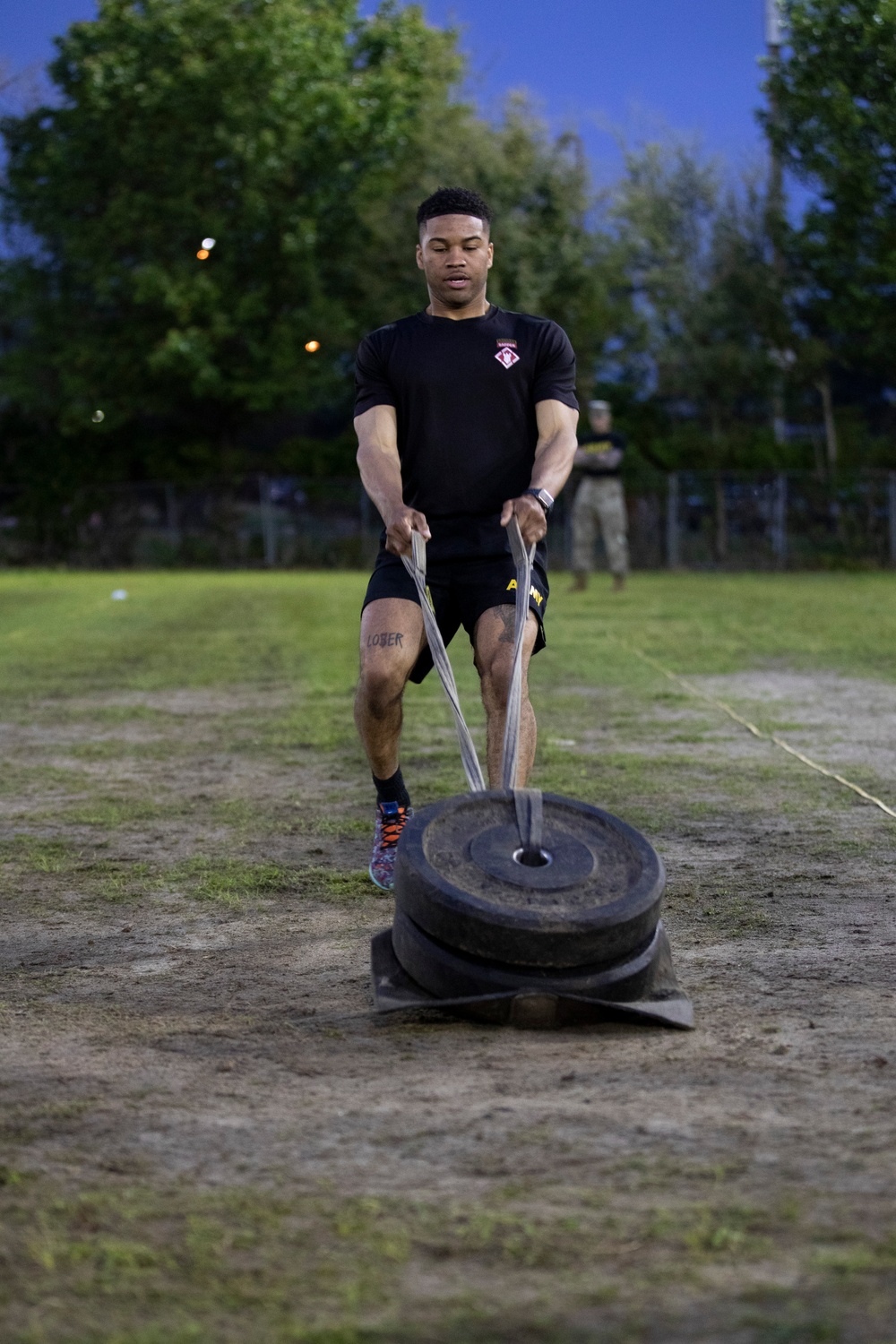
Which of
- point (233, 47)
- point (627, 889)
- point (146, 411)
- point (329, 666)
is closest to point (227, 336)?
point (146, 411)

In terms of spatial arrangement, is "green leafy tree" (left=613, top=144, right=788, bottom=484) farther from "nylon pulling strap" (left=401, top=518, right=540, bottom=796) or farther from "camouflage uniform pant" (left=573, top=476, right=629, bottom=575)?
"nylon pulling strap" (left=401, top=518, right=540, bottom=796)

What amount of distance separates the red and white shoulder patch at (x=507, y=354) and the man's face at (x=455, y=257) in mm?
178

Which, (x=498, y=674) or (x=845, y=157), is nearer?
(x=498, y=674)

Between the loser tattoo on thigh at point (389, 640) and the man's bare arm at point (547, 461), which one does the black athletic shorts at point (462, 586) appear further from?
the man's bare arm at point (547, 461)

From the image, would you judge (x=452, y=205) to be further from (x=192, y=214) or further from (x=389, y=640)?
(x=192, y=214)

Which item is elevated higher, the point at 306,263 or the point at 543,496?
the point at 306,263

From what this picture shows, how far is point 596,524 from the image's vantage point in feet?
70.2

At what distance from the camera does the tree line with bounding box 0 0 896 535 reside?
33.5 m

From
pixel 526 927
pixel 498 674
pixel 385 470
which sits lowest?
pixel 526 927

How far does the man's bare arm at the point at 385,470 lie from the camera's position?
459 centimetres

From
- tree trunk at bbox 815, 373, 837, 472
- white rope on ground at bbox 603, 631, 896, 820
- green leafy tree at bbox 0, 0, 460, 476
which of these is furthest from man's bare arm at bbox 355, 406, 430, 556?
green leafy tree at bbox 0, 0, 460, 476

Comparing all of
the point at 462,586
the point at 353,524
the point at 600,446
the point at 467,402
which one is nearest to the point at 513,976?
the point at 462,586

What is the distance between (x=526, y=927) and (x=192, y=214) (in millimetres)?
33364

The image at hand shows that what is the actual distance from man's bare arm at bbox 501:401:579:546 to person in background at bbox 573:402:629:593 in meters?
15.8
